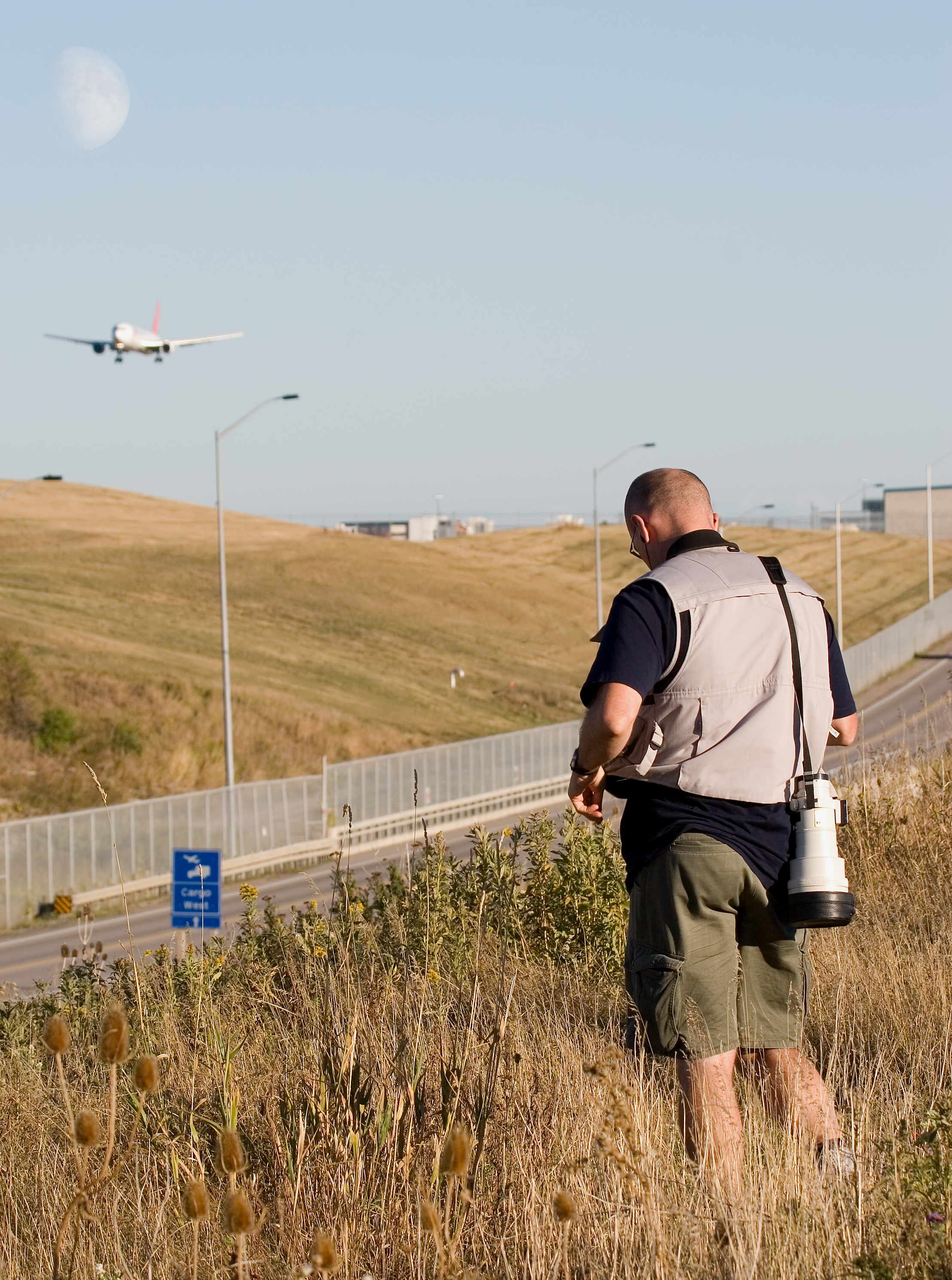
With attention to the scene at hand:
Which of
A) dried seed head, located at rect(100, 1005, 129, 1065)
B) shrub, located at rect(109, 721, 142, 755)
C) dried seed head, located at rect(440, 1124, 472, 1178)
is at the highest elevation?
dried seed head, located at rect(100, 1005, 129, 1065)

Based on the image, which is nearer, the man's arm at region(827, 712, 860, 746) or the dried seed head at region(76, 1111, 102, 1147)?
the dried seed head at region(76, 1111, 102, 1147)

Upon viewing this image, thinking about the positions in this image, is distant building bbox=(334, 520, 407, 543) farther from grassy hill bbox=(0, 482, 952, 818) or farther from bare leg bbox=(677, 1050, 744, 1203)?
bare leg bbox=(677, 1050, 744, 1203)

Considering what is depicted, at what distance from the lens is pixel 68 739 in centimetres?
4138

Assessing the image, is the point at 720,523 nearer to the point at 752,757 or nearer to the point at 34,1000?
the point at 752,757

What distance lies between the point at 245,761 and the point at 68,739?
19.2 feet

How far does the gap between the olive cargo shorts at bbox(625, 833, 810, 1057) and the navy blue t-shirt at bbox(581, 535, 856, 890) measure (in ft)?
0.12

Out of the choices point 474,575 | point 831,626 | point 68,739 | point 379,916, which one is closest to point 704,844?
point 831,626

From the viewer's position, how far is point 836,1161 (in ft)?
10.7

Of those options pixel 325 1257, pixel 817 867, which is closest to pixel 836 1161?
pixel 817 867

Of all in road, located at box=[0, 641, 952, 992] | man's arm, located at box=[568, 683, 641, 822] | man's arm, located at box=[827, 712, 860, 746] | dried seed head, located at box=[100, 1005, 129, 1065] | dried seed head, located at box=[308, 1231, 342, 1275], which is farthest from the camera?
road, located at box=[0, 641, 952, 992]

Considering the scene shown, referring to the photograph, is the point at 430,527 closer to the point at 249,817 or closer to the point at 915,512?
the point at 915,512

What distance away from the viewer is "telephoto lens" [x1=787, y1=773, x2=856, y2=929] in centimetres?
360

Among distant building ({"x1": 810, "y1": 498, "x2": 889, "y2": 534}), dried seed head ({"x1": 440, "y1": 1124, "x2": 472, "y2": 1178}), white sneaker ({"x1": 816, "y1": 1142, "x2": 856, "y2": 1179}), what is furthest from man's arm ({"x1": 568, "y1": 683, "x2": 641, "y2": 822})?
distant building ({"x1": 810, "y1": 498, "x2": 889, "y2": 534})

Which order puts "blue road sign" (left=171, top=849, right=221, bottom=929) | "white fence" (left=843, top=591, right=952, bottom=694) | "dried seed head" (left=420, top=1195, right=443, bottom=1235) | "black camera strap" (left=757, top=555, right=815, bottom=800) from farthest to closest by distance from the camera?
"white fence" (left=843, top=591, right=952, bottom=694)
"blue road sign" (left=171, top=849, right=221, bottom=929)
"black camera strap" (left=757, top=555, right=815, bottom=800)
"dried seed head" (left=420, top=1195, right=443, bottom=1235)
